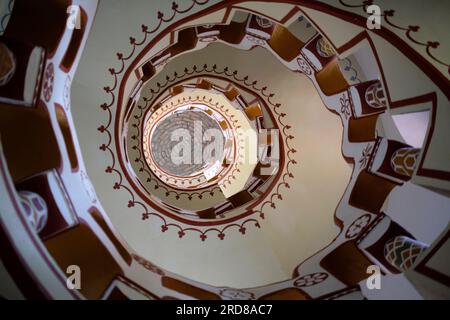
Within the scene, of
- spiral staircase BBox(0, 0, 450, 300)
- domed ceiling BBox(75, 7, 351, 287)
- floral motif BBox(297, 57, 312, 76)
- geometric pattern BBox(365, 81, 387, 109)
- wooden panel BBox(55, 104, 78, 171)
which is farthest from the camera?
domed ceiling BBox(75, 7, 351, 287)

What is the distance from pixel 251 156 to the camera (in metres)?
9.41

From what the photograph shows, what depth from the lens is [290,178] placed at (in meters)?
7.88

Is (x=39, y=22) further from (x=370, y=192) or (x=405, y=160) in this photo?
(x=370, y=192)

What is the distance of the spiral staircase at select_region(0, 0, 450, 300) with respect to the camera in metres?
3.17

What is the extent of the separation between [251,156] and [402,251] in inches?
210

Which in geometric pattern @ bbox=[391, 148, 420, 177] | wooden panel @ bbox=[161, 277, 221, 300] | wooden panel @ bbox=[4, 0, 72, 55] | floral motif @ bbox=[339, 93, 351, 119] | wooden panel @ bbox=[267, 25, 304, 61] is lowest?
wooden panel @ bbox=[161, 277, 221, 300]

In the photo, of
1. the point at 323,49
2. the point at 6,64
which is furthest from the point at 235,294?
the point at 6,64

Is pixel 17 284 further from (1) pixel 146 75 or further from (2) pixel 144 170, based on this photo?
(2) pixel 144 170

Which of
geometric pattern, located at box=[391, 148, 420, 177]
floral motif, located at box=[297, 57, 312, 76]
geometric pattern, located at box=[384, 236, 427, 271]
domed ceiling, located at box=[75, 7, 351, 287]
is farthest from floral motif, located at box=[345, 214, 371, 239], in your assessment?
floral motif, located at box=[297, 57, 312, 76]

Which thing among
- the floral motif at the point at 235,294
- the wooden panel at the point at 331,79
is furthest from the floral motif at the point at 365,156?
the floral motif at the point at 235,294

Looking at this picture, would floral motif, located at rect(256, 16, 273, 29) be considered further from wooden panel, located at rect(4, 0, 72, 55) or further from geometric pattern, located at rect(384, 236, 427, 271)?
geometric pattern, located at rect(384, 236, 427, 271)

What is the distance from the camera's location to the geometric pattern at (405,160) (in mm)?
4355

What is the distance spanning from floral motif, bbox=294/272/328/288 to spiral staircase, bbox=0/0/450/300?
31 millimetres
